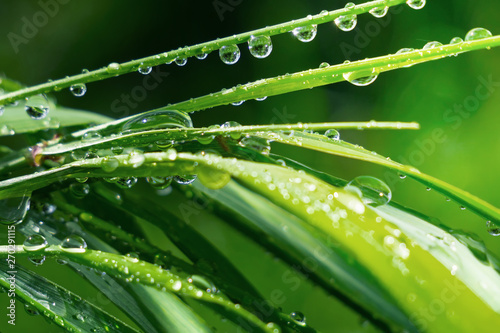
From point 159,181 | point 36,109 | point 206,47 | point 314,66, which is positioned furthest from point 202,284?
point 314,66

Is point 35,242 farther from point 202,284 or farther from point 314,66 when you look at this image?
point 314,66

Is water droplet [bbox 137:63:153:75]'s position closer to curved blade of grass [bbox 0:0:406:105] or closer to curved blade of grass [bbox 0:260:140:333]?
curved blade of grass [bbox 0:0:406:105]

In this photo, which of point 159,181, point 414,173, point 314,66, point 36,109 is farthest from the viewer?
point 314,66

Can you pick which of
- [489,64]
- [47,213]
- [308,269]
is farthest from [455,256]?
[489,64]

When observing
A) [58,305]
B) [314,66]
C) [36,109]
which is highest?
[314,66]

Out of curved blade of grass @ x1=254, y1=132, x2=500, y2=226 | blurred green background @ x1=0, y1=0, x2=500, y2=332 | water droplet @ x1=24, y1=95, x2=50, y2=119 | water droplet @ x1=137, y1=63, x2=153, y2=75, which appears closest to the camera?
curved blade of grass @ x1=254, y1=132, x2=500, y2=226

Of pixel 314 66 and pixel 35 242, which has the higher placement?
pixel 314 66

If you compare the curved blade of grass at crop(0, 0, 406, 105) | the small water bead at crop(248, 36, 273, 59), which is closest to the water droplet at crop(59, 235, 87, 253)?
the curved blade of grass at crop(0, 0, 406, 105)
